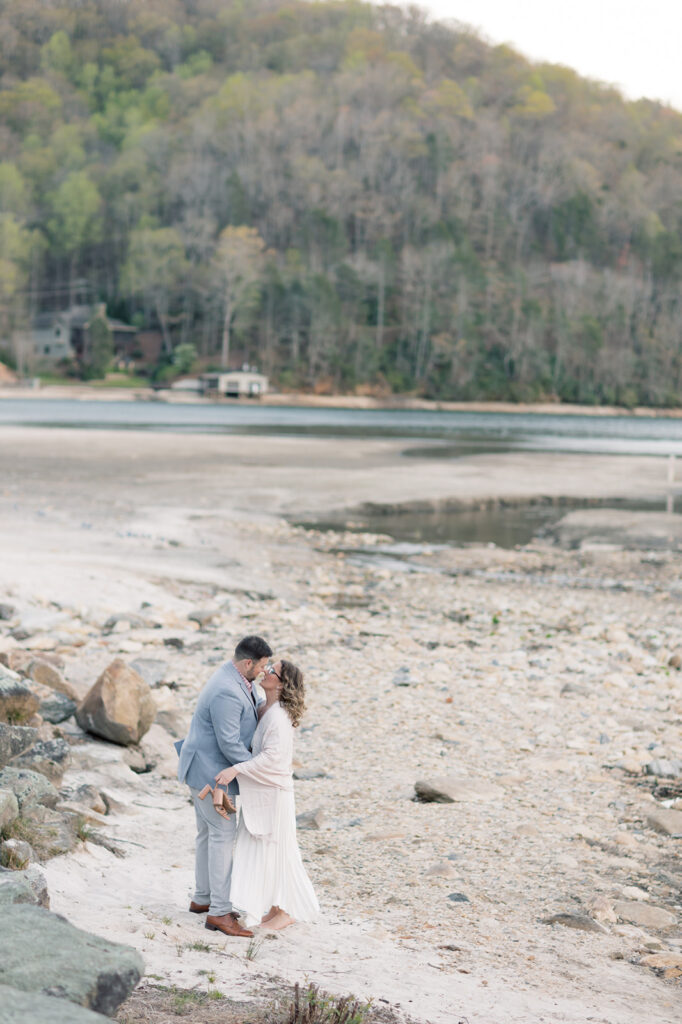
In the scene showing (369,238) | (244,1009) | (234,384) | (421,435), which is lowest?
(244,1009)

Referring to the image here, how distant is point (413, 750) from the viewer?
9.35 meters

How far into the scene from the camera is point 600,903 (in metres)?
6.42

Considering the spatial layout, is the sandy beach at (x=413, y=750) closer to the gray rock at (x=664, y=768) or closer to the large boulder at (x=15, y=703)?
the gray rock at (x=664, y=768)

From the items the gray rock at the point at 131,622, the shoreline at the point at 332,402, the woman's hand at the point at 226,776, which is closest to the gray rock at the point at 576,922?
the woman's hand at the point at 226,776

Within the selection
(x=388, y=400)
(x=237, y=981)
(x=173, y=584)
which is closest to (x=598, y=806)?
(x=237, y=981)

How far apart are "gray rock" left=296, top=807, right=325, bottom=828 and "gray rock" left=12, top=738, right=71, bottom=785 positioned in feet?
5.90

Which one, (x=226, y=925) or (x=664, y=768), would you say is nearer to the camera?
(x=226, y=925)

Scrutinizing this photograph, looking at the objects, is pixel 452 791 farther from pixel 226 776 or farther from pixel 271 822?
pixel 226 776

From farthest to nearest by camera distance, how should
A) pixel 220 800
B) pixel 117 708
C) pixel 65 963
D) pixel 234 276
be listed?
pixel 234 276 < pixel 117 708 < pixel 220 800 < pixel 65 963

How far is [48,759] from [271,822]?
2.18 metres

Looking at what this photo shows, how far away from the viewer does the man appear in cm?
569

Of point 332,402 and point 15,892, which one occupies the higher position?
point 332,402

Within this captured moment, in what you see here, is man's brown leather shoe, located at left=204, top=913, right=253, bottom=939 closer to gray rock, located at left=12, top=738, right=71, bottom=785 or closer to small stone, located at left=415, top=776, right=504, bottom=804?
gray rock, located at left=12, top=738, right=71, bottom=785

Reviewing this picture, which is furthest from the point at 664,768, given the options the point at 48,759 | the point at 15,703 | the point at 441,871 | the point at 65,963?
the point at 65,963
